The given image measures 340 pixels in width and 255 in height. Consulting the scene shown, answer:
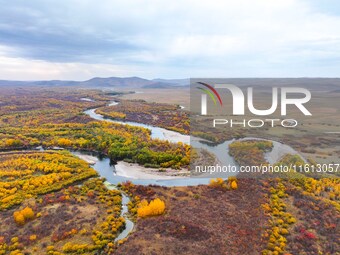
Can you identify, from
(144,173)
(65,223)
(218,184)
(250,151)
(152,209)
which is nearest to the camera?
(65,223)

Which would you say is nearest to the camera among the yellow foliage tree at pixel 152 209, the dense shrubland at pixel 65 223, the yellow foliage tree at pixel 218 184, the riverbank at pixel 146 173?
the dense shrubland at pixel 65 223

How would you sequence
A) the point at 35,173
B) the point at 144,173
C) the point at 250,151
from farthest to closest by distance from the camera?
the point at 250,151
the point at 144,173
the point at 35,173

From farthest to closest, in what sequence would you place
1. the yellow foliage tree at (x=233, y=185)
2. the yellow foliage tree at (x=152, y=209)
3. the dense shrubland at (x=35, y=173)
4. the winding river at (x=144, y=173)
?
the winding river at (x=144, y=173) < the yellow foliage tree at (x=233, y=185) < the dense shrubland at (x=35, y=173) < the yellow foliage tree at (x=152, y=209)

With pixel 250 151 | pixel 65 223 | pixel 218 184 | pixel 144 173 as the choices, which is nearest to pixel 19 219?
pixel 65 223

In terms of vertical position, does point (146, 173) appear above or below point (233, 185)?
below

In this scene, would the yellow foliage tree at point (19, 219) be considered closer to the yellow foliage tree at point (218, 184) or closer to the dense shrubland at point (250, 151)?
the yellow foliage tree at point (218, 184)

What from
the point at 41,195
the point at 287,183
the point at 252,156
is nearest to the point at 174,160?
the point at 252,156

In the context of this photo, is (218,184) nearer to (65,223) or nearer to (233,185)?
(233,185)

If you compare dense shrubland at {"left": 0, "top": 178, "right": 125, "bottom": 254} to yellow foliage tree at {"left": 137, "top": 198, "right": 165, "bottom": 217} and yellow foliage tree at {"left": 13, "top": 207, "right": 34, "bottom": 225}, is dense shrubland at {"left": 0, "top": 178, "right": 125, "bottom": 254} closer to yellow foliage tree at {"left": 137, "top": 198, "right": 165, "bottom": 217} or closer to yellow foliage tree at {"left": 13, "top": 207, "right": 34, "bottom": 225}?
yellow foliage tree at {"left": 13, "top": 207, "right": 34, "bottom": 225}

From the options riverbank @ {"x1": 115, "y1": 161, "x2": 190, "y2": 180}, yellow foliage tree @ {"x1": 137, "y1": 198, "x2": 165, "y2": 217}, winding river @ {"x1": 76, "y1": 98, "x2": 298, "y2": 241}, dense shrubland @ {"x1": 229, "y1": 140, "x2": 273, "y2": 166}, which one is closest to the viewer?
yellow foliage tree @ {"x1": 137, "y1": 198, "x2": 165, "y2": 217}

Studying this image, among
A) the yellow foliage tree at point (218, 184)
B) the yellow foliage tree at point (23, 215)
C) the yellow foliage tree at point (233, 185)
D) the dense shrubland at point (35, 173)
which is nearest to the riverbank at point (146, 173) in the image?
the dense shrubland at point (35, 173)

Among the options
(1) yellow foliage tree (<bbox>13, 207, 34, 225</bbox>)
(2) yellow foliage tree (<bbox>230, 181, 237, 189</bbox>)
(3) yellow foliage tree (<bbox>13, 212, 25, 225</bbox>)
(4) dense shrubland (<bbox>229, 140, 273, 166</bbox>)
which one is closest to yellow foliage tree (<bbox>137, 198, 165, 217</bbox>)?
(2) yellow foliage tree (<bbox>230, 181, 237, 189</bbox>)
